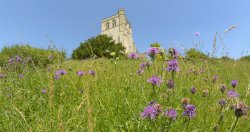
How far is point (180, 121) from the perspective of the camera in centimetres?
257

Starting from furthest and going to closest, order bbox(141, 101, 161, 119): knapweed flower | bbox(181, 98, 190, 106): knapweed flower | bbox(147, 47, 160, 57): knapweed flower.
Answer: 1. bbox(147, 47, 160, 57): knapweed flower
2. bbox(181, 98, 190, 106): knapweed flower
3. bbox(141, 101, 161, 119): knapweed flower

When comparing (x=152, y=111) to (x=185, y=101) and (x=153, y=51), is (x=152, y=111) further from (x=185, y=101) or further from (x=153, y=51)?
(x=153, y=51)

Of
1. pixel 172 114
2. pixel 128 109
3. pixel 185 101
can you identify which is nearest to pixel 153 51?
pixel 128 109

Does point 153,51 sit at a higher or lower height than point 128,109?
higher

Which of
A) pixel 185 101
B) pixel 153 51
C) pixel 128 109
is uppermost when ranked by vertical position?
pixel 153 51

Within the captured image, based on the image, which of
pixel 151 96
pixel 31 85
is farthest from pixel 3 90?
pixel 151 96

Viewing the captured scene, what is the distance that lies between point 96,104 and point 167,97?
0.98 metres

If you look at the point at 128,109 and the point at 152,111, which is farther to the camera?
the point at 128,109

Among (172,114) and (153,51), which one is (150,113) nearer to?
(172,114)

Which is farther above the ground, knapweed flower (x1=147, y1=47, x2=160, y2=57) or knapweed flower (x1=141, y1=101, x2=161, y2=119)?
knapweed flower (x1=147, y1=47, x2=160, y2=57)

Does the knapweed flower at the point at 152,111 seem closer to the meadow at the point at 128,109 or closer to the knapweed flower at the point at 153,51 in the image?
the meadow at the point at 128,109

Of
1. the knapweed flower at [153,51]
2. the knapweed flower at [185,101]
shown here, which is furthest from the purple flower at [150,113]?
the knapweed flower at [153,51]

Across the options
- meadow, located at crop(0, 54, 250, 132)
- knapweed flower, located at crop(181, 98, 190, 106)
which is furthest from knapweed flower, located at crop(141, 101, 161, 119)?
knapweed flower, located at crop(181, 98, 190, 106)

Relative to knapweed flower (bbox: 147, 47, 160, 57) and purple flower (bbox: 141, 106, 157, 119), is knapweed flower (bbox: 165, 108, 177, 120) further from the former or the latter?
knapweed flower (bbox: 147, 47, 160, 57)
